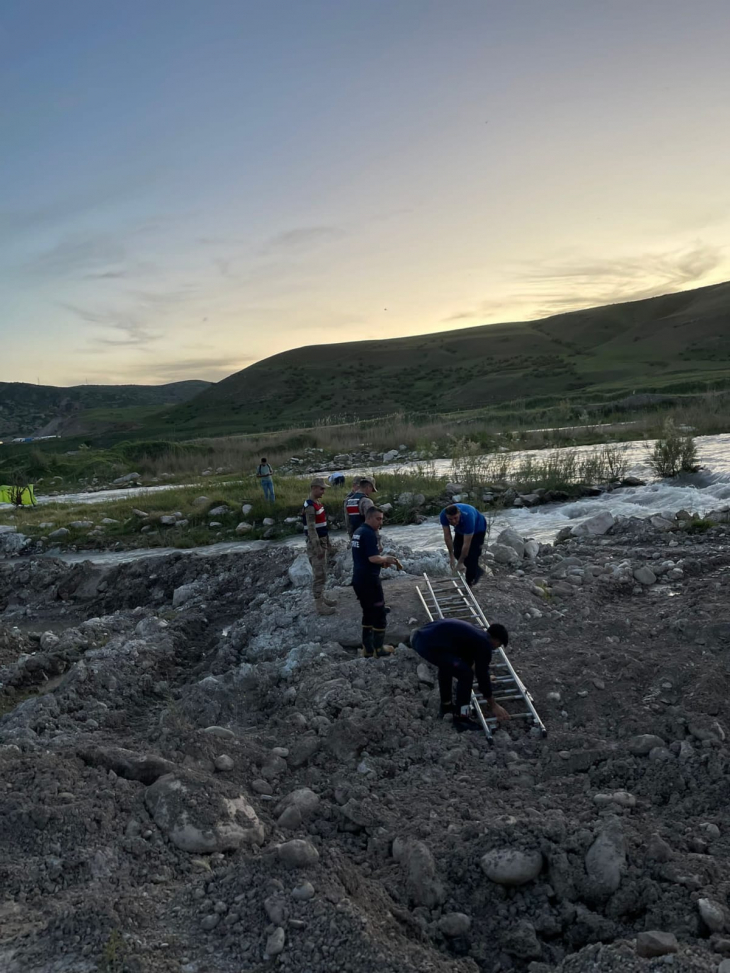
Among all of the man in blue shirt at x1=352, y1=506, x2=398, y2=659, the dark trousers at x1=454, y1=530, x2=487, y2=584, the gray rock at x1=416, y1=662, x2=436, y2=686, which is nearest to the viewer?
the gray rock at x1=416, y1=662, x2=436, y2=686

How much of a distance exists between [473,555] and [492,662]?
184 centimetres

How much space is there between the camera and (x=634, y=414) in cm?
3169

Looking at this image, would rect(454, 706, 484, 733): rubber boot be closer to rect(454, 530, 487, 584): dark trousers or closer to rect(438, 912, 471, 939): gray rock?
rect(438, 912, 471, 939): gray rock

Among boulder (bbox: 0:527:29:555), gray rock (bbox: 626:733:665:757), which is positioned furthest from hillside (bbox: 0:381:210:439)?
gray rock (bbox: 626:733:665:757)

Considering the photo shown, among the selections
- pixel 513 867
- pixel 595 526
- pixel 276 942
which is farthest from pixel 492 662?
pixel 595 526

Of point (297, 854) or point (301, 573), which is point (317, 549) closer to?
point (301, 573)

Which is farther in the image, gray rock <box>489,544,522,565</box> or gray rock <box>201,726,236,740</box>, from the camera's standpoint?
gray rock <box>489,544,522,565</box>

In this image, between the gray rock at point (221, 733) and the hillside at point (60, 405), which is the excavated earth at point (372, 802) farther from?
the hillside at point (60, 405)

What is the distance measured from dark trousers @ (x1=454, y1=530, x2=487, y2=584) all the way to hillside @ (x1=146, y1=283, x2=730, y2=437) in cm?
4935

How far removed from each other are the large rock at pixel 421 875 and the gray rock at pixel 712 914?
4.35ft

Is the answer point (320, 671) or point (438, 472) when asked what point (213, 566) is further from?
point (438, 472)

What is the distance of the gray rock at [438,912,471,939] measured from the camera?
3.89m

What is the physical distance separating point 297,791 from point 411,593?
3.66m

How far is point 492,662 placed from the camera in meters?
7.03
